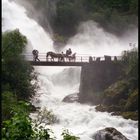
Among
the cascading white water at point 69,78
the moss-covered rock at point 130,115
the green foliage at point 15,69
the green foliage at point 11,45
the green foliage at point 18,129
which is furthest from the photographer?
the moss-covered rock at point 130,115

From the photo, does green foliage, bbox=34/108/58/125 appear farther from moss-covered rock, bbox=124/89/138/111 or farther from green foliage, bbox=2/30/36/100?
moss-covered rock, bbox=124/89/138/111

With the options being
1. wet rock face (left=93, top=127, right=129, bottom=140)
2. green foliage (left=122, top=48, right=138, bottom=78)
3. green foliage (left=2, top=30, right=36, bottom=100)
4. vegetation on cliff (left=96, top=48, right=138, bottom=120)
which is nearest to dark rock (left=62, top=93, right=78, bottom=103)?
vegetation on cliff (left=96, top=48, right=138, bottom=120)

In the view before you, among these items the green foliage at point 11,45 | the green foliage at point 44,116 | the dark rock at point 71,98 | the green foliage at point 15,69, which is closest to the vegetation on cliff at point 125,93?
the dark rock at point 71,98

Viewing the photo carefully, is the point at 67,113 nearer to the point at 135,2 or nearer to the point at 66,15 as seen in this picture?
the point at 66,15

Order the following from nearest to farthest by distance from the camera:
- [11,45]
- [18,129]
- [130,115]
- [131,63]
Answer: [18,129], [11,45], [130,115], [131,63]

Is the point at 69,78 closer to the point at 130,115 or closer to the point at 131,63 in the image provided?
the point at 131,63

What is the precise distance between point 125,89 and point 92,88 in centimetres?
491

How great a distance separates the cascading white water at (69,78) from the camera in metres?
36.1

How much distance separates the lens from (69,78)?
5447 centimetres

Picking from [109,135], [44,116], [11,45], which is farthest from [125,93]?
[44,116]

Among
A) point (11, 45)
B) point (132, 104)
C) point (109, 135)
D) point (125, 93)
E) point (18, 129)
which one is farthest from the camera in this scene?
point (125, 93)

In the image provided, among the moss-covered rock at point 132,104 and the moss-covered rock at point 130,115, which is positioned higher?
the moss-covered rock at point 132,104

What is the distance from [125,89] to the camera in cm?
4325

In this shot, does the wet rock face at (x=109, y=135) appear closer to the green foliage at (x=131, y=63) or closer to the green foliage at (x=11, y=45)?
the green foliage at (x=11, y=45)
